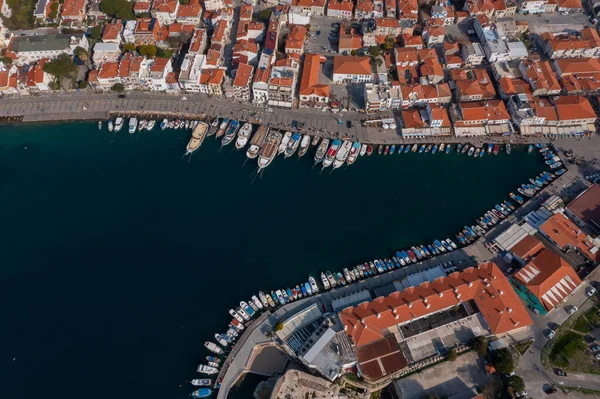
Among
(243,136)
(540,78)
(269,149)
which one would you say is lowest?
(269,149)

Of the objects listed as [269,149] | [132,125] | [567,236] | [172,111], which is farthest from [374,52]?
[132,125]

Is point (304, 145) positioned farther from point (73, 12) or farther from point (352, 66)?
point (73, 12)

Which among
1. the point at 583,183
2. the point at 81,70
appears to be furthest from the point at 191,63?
the point at 583,183

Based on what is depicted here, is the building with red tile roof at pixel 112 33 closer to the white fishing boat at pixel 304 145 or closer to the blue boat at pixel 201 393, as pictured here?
the white fishing boat at pixel 304 145

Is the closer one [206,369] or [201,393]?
[201,393]

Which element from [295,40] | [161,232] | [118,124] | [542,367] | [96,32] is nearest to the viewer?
[542,367]

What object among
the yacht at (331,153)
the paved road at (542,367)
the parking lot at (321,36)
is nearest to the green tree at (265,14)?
the parking lot at (321,36)

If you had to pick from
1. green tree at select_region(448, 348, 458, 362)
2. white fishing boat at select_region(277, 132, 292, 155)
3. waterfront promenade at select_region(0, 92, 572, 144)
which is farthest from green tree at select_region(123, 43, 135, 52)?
green tree at select_region(448, 348, 458, 362)
